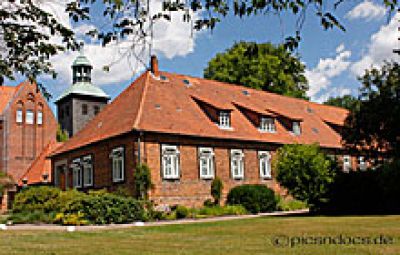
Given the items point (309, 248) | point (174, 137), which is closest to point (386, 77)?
point (174, 137)

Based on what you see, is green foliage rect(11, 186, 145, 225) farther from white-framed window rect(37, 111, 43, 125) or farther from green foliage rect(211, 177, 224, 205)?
white-framed window rect(37, 111, 43, 125)

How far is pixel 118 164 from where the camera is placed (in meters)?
24.8

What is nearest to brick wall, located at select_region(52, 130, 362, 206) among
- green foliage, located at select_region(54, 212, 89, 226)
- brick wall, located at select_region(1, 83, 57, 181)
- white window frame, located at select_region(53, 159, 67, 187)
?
white window frame, located at select_region(53, 159, 67, 187)

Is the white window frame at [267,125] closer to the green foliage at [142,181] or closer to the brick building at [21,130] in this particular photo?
the green foliage at [142,181]

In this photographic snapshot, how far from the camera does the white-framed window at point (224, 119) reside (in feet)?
90.3

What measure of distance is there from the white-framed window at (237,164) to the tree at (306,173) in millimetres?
5805

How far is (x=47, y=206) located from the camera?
73.7 feet

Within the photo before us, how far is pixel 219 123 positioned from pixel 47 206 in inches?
418

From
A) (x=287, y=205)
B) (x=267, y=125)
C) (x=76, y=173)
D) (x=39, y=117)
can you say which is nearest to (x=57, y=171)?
(x=76, y=173)

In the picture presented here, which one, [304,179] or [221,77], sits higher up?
[221,77]

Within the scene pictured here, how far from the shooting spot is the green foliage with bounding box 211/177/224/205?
24969 mm

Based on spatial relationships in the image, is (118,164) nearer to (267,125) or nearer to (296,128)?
(267,125)

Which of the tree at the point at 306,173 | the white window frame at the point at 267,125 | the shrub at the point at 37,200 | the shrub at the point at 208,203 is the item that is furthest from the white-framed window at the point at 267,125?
Result: the shrub at the point at 37,200

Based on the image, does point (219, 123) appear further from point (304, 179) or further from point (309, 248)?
point (309, 248)
